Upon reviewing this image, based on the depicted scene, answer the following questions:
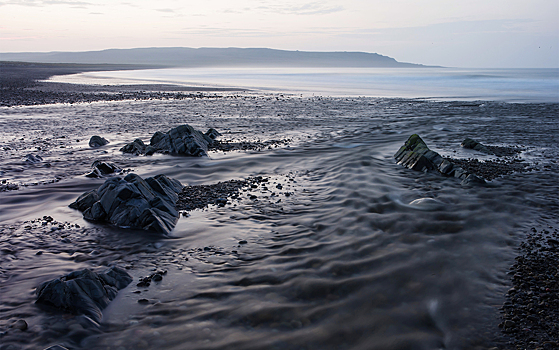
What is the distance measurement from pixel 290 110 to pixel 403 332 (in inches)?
795

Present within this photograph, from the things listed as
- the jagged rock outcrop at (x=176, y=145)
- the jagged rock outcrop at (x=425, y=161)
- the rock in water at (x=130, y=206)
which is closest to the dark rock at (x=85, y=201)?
the rock in water at (x=130, y=206)

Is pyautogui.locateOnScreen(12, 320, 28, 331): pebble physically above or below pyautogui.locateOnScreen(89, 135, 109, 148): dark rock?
below

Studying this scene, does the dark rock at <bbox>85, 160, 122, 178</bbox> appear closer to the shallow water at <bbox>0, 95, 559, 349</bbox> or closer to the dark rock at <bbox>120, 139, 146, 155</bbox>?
the shallow water at <bbox>0, 95, 559, 349</bbox>

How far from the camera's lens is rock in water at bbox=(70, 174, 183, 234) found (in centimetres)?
666

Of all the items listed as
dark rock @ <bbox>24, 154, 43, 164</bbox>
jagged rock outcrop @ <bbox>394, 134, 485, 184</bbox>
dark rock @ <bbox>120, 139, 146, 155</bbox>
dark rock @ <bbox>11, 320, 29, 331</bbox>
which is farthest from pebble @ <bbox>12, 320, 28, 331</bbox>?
jagged rock outcrop @ <bbox>394, 134, 485, 184</bbox>

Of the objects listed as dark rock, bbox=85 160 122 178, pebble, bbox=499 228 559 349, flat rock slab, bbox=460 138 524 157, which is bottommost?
pebble, bbox=499 228 559 349

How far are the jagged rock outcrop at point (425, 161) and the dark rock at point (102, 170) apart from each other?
803 cm

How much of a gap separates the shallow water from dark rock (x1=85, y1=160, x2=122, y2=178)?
0.45 metres

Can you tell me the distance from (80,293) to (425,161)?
881 cm

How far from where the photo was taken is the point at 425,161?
10305 mm

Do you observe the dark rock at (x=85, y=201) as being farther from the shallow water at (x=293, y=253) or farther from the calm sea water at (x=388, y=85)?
the calm sea water at (x=388, y=85)

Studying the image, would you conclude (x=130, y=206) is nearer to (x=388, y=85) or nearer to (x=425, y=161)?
(x=425, y=161)

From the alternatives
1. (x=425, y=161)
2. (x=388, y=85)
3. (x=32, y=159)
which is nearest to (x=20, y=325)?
(x=32, y=159)

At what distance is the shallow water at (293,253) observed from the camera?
4.17 metres
